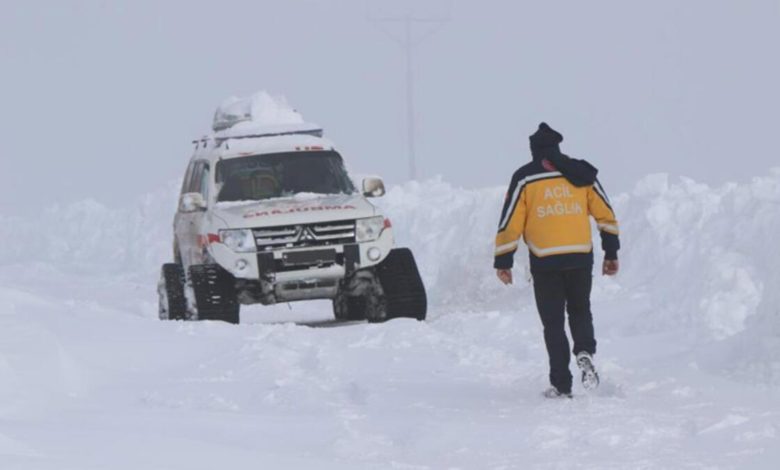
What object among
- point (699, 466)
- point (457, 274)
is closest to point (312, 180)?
point (457, 274)

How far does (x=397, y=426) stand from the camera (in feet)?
29.9

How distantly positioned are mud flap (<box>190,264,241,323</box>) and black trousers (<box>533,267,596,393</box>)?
5700 millimetres

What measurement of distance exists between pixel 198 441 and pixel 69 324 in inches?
205

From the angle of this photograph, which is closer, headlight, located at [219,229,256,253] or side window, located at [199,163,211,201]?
headlight, located at [219,229,256,253]

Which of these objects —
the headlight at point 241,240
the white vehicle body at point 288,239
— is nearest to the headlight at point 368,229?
the white vehicle body at point 288,239

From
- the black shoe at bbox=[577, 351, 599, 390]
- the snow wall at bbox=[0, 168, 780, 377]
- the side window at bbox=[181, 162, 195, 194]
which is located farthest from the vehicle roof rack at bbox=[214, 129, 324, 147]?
the black shoe at bbox=[577, 351, 599, 390]

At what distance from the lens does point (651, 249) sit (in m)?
18.6

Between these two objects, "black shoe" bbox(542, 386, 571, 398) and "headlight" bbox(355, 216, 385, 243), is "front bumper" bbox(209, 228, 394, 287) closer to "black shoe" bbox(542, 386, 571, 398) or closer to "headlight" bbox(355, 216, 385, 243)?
"headlight" bbox(355, 216, 385, 243)

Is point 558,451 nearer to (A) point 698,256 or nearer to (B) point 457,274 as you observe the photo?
(A) point 698,256

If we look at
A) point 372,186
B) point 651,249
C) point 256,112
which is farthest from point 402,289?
point 651,249

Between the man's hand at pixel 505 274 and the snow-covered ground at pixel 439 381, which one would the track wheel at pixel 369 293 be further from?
the man's hand at pixel 505 274

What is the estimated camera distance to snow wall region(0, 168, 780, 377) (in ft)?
42.8

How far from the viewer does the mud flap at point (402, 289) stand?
16.1 m

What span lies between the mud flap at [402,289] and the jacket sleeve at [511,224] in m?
5.80
